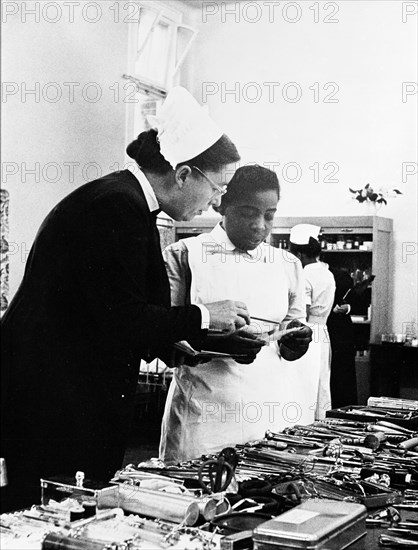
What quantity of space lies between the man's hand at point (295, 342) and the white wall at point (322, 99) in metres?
0.63

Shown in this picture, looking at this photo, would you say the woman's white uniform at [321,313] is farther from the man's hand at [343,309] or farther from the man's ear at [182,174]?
the man's ear at [182,174]

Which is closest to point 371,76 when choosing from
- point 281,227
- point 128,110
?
point 281,227

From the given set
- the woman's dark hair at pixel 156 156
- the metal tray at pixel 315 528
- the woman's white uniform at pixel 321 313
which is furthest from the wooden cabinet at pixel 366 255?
the metal tray at pixel 315 528

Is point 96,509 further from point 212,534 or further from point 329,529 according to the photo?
point 329,529

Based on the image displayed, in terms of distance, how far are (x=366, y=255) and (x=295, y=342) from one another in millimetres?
1247

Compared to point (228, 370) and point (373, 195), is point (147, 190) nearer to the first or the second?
point (228, 370)

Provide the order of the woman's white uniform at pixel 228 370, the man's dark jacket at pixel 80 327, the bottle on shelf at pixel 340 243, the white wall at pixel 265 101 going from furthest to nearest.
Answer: the bottle on shelf at pixel 340 243, the woman's white uniform at pixel 228 370, the white wall at pixel 265 101, the man's dark jacket at pixel 80 327

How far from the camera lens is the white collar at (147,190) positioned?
3.13m

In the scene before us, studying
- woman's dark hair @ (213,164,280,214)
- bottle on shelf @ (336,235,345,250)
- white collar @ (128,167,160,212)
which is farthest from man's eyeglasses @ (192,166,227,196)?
bottle on shelf @ (336,235,345,250)

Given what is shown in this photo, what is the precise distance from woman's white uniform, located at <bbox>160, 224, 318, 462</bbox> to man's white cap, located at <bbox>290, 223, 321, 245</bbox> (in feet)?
0.97

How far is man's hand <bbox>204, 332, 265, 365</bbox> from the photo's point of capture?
11.6 ft

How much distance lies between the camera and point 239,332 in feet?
12.1

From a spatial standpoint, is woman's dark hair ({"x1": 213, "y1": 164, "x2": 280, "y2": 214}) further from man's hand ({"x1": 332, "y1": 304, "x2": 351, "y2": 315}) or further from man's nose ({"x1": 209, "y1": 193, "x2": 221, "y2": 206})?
man's hand ({"x1": 332, "y1": 304, "x2": 351, "y2": 315})

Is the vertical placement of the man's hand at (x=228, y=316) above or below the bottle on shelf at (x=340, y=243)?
below
